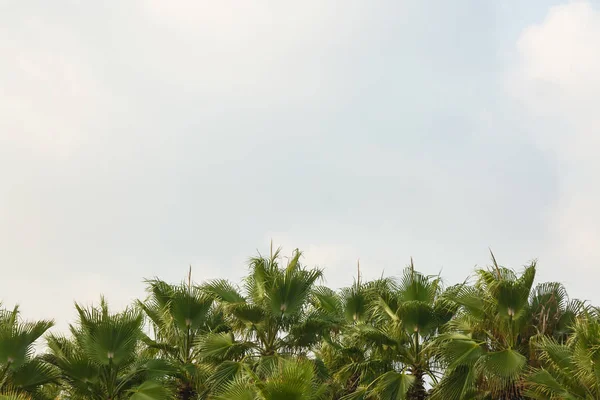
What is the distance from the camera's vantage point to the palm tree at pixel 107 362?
21312 mm

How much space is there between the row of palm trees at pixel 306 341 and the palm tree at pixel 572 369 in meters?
0.05

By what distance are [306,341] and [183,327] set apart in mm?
3235

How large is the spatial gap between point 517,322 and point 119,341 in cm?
946

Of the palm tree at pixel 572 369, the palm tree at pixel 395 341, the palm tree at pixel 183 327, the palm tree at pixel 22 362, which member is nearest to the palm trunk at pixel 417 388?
the palm tree at pixel 395 341

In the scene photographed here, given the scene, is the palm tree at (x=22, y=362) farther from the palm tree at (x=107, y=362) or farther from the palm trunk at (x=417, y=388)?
the palm trunk at (x=417, y=388)

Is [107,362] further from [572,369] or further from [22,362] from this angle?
[572,369]

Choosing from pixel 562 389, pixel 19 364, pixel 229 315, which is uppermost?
pixel 229 315

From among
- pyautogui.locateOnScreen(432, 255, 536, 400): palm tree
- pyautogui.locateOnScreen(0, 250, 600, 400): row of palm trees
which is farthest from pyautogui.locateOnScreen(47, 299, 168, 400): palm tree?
pyautogui.locateOnScreen(432, 255, 536, 400): palm tree

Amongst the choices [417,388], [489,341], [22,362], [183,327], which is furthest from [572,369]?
[22,362]

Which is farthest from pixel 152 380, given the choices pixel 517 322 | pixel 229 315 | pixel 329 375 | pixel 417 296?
pixel 517 322

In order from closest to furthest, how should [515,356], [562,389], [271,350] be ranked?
[562,389], [515,356], [271,350]

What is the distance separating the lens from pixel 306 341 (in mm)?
22766

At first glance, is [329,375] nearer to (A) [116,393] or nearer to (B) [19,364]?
(A) [116,393]

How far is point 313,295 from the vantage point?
25.3 meters
